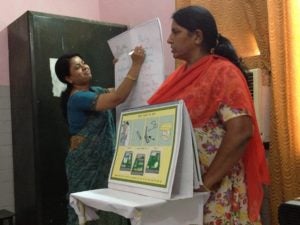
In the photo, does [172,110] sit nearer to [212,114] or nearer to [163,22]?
[212,114]

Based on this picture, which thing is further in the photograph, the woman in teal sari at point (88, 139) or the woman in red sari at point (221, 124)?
the woman in teal sari at point (88, 139)

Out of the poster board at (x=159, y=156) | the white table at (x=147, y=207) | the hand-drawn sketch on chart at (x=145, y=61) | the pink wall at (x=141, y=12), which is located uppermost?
the pink wall at (x=141, y=12)

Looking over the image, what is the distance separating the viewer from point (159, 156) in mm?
1172

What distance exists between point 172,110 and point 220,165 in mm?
238

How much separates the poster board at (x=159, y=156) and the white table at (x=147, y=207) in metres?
0.03

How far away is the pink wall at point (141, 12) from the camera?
8.86ft

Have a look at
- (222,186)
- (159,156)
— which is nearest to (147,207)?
(159,156)

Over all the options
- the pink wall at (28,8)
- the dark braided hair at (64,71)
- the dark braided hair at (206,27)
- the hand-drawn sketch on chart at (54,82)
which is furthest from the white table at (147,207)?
the pink wall at (28,8)

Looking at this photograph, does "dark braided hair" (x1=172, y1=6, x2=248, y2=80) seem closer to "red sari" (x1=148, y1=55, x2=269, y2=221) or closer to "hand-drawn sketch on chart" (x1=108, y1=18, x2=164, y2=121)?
"red sari" (x1=148, y1=55, x2=269, y2=221)

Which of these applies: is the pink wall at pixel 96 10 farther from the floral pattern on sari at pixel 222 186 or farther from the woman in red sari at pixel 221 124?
the floral pattern on sari at pixel 222 186

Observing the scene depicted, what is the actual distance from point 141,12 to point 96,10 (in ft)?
1.83

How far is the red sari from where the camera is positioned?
49.3 inches

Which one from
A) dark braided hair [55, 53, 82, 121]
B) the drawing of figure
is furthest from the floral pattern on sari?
dark braided hair [55, 53, 82, 121]

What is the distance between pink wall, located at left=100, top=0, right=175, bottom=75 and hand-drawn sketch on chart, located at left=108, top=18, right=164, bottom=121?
794 millimetres
